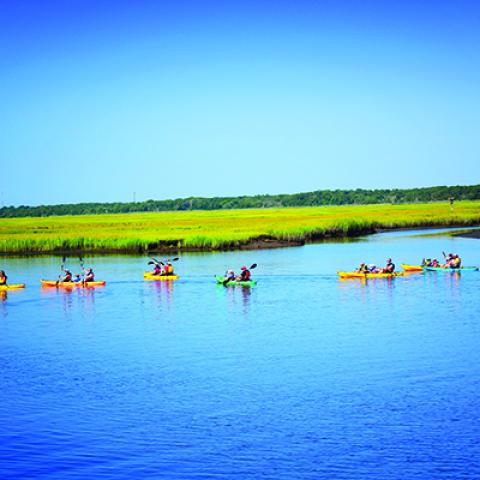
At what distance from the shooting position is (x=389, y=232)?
93188 millimetres

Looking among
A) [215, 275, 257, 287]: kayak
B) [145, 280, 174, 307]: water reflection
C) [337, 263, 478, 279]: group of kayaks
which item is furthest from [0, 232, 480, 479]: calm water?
[337, 263, 478, 279]: group of kayaks

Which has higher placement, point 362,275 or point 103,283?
point 103,283

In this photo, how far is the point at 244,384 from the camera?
2327cm

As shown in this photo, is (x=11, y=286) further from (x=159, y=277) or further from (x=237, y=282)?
(x=237, y=282)

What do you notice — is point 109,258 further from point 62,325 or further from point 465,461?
point 465,461

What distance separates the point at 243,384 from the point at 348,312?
12.6 metres

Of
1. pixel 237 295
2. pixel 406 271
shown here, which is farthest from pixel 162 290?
pixel 406 271

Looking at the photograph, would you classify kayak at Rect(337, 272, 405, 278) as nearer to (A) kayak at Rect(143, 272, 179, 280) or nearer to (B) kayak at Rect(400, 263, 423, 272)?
(B) kayak at Rect(400, 263, 423, 272)

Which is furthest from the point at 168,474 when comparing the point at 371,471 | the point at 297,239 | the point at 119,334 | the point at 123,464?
the point at 297,239

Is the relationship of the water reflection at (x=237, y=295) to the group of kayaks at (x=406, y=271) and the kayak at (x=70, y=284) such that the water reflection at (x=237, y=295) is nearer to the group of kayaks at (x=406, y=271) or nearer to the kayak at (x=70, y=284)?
the group of kayaks at (x=406, y=271)

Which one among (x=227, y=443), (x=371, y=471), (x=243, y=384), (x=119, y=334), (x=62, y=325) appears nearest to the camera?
(x=371, y=471)

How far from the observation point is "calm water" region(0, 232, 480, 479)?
1762 cm

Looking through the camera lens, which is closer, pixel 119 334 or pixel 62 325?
pixel 119 334

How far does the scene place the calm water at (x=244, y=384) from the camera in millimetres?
17625
